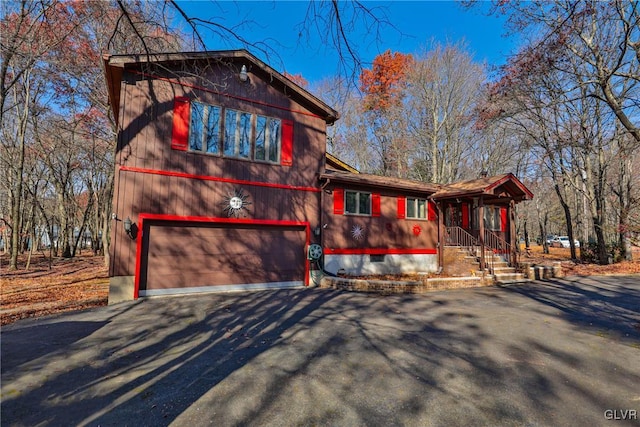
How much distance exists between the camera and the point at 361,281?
9586 millimetres

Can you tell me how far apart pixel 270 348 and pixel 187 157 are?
6.57 meters

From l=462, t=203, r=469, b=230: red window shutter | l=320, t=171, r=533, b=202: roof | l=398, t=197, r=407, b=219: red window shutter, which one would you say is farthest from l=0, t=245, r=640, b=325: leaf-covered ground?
l=398, t=197, r=407, b=219: red window shutter

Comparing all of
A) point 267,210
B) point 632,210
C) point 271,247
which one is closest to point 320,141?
point 267,210

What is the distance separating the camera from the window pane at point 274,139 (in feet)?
34.2

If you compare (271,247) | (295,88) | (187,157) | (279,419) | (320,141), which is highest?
(295,88)

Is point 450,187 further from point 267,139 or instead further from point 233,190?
point 233,190

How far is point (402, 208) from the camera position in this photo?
13227 mm

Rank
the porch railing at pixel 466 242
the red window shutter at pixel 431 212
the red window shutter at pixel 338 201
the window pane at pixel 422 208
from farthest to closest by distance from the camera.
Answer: the red window shutter at pixel 431 212, the window pane at pixel 422 208, the porch railing at pixel 466 242, the red window shutter at pixel 338 201

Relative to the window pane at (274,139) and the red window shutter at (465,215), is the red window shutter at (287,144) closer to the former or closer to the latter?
the window pane at (274,139)

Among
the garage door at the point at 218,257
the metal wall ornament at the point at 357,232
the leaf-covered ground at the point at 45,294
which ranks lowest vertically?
the leaf-covered ground at the point at 45,294

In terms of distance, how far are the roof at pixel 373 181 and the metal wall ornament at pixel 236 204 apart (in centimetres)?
306

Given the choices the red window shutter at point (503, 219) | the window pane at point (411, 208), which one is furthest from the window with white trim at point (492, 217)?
the window pane at point (411, 208)

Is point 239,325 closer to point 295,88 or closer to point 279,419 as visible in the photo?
point 279,419

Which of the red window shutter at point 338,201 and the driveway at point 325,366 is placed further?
the red window shutter at point 338,201
